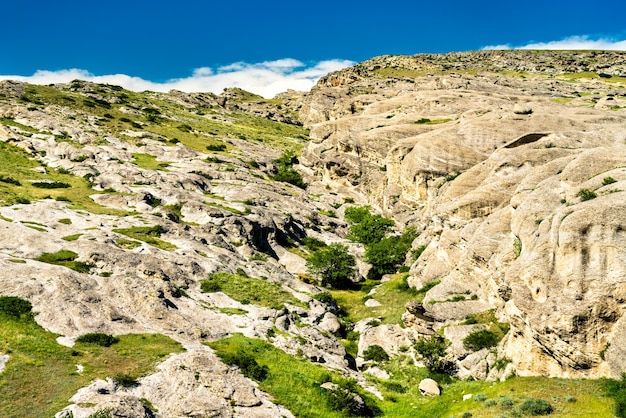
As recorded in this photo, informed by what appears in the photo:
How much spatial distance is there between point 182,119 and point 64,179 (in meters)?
91.9

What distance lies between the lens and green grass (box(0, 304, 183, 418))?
25.5 m

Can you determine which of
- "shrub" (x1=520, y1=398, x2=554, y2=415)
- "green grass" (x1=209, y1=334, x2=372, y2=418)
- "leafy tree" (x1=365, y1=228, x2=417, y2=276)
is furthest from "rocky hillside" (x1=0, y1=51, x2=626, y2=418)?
"leafy tree" (x1=365, y1=228, x2=417, y2=276)

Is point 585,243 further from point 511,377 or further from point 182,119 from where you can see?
point 182,119

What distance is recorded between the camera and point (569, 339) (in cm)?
2930

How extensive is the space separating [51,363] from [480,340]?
37158 millimetres

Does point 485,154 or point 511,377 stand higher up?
point 485,154

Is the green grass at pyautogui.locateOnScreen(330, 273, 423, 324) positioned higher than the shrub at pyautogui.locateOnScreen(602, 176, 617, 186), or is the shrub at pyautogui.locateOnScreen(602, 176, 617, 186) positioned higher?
the shrub at pyautogui.locateOnScreen(602, 176, 617, 186)

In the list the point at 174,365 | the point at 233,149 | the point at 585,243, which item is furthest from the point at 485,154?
the point at 233,149

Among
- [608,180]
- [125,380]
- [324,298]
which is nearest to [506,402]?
[608,180]

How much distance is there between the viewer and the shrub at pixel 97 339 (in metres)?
33.6

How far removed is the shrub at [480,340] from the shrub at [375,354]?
903 cm

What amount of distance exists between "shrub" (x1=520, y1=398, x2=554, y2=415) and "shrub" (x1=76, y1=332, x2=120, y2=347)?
31692 mm

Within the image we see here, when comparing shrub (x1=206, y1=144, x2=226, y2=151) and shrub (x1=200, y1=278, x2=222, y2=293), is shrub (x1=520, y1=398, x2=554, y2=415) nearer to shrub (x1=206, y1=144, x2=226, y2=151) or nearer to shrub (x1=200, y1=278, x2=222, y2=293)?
shrub (x1=200, y1=278, x2=222, y2=293)

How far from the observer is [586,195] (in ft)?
116
